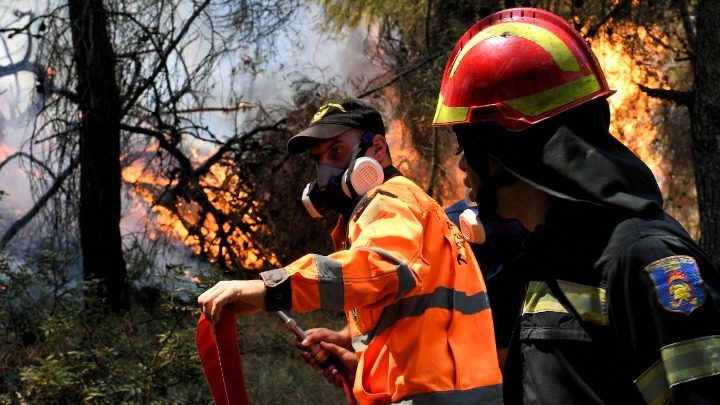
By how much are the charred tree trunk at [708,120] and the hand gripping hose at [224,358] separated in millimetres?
4734

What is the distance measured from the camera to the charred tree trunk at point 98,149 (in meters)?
7.16

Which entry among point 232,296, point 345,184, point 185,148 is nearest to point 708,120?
point 345,184

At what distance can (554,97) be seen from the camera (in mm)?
1906

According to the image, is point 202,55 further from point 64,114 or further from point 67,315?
point 67,315

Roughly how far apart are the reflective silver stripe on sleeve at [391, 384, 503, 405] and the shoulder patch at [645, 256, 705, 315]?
147 centimetres

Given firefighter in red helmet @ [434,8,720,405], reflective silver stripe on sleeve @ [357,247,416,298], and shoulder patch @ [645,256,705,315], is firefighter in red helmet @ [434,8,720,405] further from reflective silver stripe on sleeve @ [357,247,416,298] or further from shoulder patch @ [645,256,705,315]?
reflective silver stripe on sleeve @ [357,247,416,298]

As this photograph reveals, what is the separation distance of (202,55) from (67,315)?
11.2 feet

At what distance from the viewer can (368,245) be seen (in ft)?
8.77

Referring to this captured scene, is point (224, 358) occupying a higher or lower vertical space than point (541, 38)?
lower

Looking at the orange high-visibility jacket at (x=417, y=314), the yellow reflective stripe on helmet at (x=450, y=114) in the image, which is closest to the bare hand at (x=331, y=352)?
the orange high-visibility jacket at (x=417, y=314)

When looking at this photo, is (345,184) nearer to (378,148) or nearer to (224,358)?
(378,148)

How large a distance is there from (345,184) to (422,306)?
0.59 meters

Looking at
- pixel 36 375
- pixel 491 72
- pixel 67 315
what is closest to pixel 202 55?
pixel 67 315

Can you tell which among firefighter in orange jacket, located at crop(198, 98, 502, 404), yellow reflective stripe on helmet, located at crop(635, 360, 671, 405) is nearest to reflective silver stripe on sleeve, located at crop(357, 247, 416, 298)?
firefighter in orange jacket, located at crop(198, 98, 502, 404)
